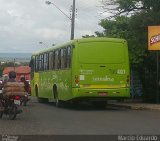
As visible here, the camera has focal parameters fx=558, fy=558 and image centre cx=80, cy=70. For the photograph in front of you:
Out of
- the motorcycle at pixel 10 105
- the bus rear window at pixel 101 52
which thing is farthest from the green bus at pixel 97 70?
the motorcycle at pixel 10 105

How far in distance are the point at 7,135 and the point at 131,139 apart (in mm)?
3066

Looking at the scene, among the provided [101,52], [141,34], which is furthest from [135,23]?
[101,52]

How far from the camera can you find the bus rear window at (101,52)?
25.9 m

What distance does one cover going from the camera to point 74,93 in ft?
84.2

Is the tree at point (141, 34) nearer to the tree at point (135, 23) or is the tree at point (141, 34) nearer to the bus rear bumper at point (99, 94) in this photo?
the tree at point (135, 23)

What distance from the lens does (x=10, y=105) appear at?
1941 cm

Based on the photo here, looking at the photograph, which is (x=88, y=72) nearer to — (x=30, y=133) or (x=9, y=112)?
(x=9, y=112)

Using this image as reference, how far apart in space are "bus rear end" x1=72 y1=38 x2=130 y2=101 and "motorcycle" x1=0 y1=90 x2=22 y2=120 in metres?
6.46

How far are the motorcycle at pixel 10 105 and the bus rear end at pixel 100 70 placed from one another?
21.2ft

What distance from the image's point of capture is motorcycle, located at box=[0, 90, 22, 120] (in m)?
19.0

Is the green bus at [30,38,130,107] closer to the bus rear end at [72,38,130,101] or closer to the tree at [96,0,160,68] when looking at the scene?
the bus rear end at [72,38,130,101]

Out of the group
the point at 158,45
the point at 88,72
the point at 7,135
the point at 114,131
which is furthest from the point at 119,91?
the point at 7,135

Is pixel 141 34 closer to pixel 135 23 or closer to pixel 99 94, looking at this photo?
pixel 135 23

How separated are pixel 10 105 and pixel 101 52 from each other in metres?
7.71
